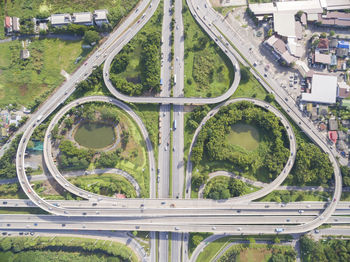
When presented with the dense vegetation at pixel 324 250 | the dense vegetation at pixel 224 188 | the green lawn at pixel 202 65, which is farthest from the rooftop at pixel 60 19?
the dense vegetation at pixel 324 250

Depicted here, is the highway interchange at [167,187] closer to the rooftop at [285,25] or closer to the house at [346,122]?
the house at [346,122]

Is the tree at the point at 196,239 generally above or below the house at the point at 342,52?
below

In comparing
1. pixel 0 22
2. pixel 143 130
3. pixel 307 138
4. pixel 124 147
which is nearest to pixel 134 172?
pixel 124 147

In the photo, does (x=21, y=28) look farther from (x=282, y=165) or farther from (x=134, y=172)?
(x=282, y=165)

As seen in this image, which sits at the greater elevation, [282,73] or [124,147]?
[282,73]

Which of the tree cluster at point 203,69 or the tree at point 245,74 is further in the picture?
the tree cluster at point 203,69

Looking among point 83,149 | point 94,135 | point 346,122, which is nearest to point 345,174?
point 346,122
